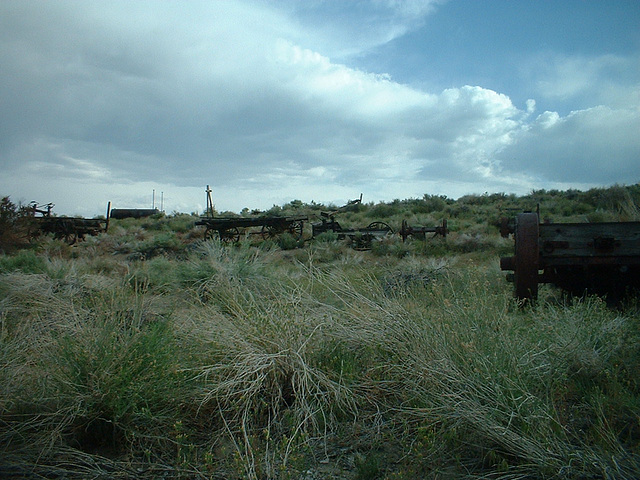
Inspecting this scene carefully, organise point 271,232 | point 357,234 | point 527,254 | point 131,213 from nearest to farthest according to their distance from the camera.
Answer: point 527,254
point 357,234
point 271,232
point 131,213

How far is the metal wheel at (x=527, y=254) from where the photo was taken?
482cm

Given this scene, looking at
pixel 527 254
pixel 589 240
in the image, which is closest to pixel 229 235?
pixel 527 254

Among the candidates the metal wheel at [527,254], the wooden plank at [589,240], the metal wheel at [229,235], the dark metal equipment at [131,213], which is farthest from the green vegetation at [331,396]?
the dark metal equipment at [131,213]

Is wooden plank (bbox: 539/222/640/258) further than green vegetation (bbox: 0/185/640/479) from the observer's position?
Yes

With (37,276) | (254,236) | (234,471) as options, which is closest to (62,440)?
(234,471)

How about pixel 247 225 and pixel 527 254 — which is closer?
pixel 527 254

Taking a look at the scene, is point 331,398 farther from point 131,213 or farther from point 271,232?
point 131,213

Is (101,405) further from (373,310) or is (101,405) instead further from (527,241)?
(527,241)

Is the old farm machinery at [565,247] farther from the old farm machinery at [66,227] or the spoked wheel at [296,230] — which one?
the old farm machinery at [66,227]

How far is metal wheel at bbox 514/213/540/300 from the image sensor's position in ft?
15.8

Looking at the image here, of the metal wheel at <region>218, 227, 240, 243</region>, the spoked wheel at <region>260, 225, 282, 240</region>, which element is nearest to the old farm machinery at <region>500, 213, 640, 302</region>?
the spoked wheel at <region>260, 225, 282, 240</region>

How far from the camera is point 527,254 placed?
4.84 meters

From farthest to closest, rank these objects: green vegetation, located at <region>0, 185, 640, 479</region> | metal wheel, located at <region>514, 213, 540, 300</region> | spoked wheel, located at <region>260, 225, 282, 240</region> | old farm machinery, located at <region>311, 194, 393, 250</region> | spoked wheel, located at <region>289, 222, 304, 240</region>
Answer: spoked wheel, located at <region>289, 222, 304, 240</region>
spoked wheel, located at <region>260, 225, 282, 240</region>
old farm machinery, located at <region>311, 194, 393, 250</region>
metal wheel, located at <region>514, 213, 540, 300</region>
green vegetation, located at <region>0, 185, 640, 479</region>

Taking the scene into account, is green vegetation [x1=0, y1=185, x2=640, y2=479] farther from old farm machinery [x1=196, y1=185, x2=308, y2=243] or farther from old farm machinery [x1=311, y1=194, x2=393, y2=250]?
old farm machinery [x1=196, y1=185, x2=308, y2=243]
